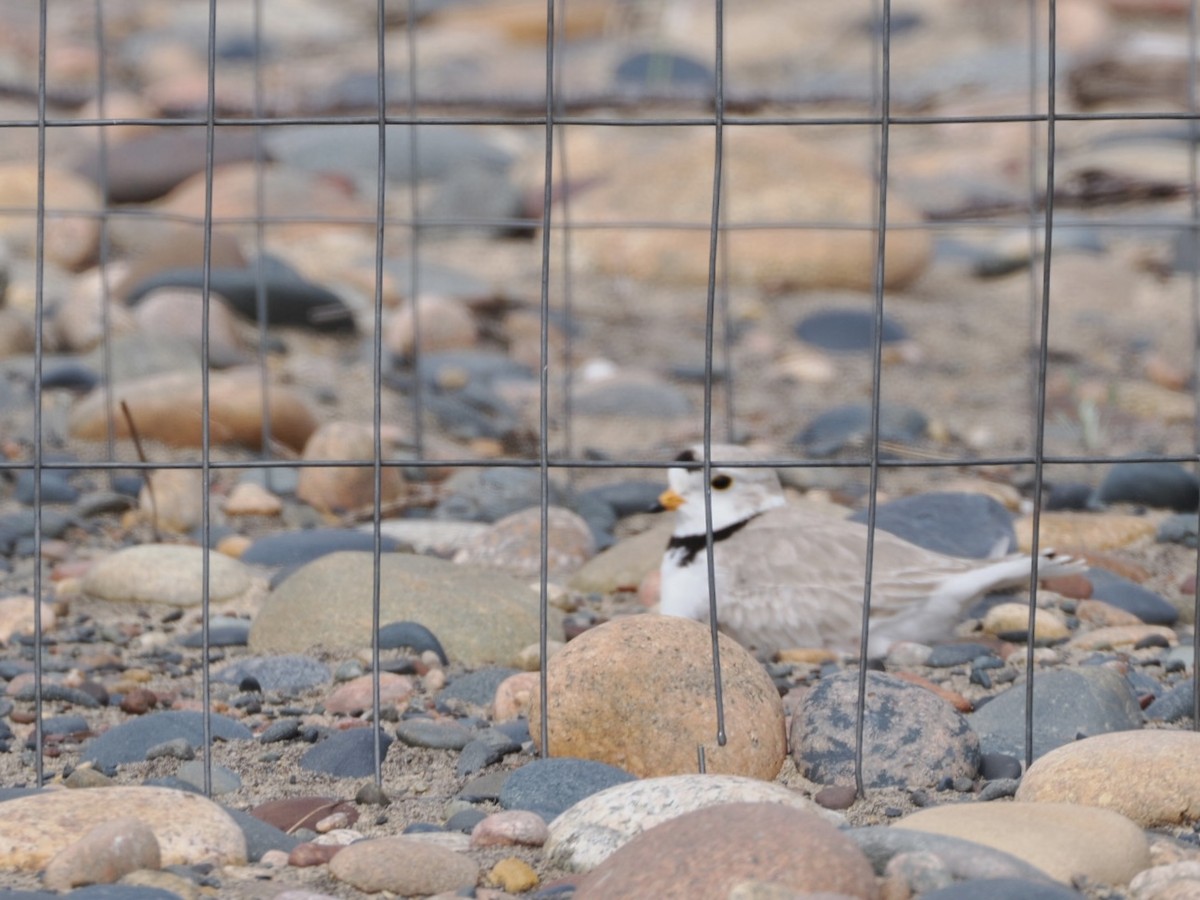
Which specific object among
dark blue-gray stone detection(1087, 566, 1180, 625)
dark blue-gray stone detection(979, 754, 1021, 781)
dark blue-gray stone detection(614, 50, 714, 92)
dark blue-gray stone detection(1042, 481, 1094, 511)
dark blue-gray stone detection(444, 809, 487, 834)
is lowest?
dark blue-gray stone detection(444, 809, 487, 834)

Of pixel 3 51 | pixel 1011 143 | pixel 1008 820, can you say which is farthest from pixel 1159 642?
pixel 3 51

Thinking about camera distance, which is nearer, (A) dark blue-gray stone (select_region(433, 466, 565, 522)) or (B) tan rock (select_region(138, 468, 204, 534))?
(B) tan rock (select_region(138, 468, 204, 534))

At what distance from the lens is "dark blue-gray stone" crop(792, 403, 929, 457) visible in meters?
6.66

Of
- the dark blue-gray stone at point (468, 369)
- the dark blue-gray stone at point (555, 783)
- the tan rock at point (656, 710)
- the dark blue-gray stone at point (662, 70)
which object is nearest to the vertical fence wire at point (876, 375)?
the tan rock at point (656, 710)

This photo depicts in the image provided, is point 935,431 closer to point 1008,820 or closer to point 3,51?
point 1008,820

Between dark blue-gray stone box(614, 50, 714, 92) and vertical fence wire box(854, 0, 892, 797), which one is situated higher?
dark blue-gray stone box(614, 50, 714, 92)

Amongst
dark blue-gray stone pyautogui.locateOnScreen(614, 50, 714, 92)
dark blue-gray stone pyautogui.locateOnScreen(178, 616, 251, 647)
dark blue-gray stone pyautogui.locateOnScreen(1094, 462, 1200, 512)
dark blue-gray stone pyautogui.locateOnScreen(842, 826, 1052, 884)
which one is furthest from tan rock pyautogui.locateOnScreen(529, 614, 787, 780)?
dark blue-gray stone pyautogui.locateOnScreen(614, 50, 714, 92)

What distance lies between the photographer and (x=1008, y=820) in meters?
2.56

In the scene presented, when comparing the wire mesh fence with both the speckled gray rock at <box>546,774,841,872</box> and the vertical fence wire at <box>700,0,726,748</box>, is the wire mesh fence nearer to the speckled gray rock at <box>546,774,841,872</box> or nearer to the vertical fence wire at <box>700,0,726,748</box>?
the vertical fence wire at <box>700,0,726,748</box>

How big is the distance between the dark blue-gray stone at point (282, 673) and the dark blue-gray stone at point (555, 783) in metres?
0.95

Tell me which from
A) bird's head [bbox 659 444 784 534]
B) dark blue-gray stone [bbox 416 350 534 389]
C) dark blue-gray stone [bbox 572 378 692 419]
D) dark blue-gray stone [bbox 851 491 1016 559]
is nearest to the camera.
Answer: bird's head [bbox 659 444 784 534]

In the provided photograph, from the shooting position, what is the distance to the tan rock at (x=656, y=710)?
121 inches

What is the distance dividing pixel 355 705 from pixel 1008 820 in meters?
1.56

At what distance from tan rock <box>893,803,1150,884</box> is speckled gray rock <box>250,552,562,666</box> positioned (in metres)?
1.60
